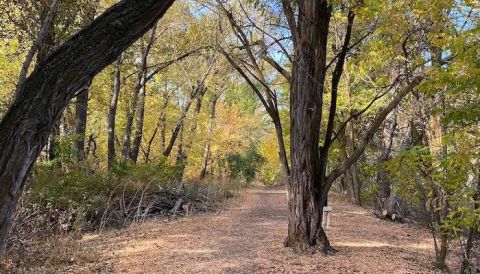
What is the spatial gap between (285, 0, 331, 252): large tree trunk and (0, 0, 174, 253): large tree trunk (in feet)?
13.2

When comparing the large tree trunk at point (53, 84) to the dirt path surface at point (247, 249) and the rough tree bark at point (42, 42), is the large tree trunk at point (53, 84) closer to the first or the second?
the rough tree bark at point (42, 42)

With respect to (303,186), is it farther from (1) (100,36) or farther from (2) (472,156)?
(1) (100,36)

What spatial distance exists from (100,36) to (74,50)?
0.17 meters

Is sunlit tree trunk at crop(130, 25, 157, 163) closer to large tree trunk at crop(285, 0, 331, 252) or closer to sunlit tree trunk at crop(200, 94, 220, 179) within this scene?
sunlit tree trunk at crop(200, 94, 220, 179)

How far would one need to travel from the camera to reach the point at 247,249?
271 inches

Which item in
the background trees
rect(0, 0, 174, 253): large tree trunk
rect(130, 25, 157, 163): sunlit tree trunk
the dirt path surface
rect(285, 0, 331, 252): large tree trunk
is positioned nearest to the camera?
rect(0, 0, 174, 253): large tree trunk

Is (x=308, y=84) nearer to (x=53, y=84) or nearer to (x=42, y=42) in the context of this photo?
(x=53, y=84)

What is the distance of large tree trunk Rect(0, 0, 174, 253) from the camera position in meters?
2.40

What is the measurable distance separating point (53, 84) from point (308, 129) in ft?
15.0

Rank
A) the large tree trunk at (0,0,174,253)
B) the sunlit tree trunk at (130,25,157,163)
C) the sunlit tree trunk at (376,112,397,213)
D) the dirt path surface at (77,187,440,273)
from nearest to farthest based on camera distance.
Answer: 1. the large tree trunk at (0,0,174,253)
2. the dirt path surface at (77,187,440,273)
3. the sunlit tree trunk at (376,112,397,213)
4. the sunlit tree trunk at (130,25,157,163)

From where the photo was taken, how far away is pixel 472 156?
14.5ft

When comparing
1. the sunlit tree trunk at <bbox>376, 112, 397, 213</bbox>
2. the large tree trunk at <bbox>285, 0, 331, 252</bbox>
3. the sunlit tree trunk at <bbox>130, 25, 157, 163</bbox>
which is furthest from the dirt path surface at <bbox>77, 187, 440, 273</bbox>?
the sunlit tree trunk at <bbox>130, 25, 157, 163</bbox>

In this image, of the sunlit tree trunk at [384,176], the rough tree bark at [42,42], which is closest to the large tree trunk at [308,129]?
the rough tree bark at [42,42]

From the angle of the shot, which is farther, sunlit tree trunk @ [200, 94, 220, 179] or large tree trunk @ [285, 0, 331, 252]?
sunlit tree trunk @ [200, 94, 220, 179]
